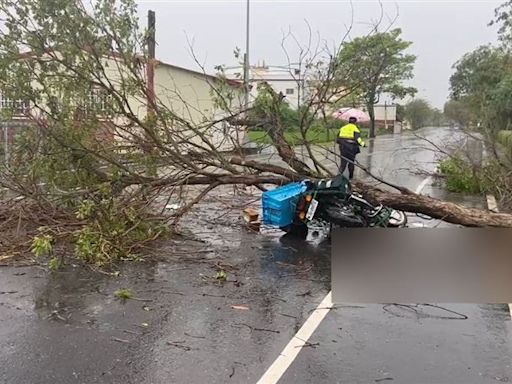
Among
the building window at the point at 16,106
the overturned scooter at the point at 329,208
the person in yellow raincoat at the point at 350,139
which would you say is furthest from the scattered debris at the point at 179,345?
the person in yellow raincoat at the point at 350,139

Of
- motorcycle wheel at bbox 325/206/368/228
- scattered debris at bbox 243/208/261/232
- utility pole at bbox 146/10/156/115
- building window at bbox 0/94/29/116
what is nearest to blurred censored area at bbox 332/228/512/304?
motorcycle wheel at bbox 325/206/368/228

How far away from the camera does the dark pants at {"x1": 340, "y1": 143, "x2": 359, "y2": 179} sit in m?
7.85

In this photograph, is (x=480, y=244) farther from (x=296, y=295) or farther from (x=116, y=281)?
(x=116, y=281)

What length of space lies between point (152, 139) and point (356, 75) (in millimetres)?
2987

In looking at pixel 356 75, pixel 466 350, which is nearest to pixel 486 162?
pixel 356 75

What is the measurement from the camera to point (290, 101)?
25.3 ft

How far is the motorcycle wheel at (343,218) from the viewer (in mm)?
6930

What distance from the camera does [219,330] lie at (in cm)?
434

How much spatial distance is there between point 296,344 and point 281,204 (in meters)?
3.44

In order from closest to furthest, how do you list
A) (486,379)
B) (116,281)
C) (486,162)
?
(486,379) → (116,281) → (486,162)

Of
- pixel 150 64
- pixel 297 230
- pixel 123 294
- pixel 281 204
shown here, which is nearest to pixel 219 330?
pixel 123 294

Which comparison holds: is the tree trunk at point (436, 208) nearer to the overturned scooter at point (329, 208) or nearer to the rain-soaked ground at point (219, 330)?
the overturned scooter at point (329, 208)

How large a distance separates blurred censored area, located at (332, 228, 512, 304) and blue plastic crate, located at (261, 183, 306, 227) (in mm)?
2023

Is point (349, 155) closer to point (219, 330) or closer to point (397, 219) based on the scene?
point (397, 219)
